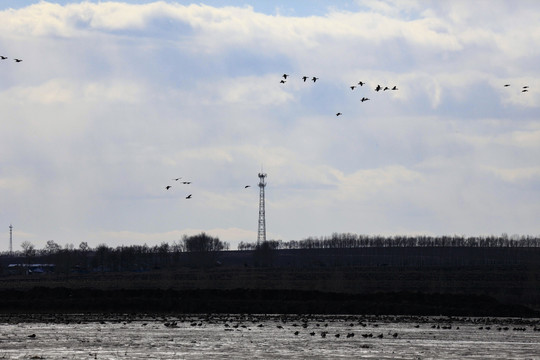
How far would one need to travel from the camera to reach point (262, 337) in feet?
171

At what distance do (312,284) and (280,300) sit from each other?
1857 inches

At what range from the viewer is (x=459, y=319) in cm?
7188

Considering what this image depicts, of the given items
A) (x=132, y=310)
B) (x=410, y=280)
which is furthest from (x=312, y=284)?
(x=132, y=310)

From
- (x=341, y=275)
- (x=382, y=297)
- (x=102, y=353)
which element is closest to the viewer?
(x=102, y=353)

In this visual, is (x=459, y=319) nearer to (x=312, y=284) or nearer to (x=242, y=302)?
(x=242, y=302)

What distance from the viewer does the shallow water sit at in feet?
144

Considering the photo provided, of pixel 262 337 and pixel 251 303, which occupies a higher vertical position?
pixel 251 303

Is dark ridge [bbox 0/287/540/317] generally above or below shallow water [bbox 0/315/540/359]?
above

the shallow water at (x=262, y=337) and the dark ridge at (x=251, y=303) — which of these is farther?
the dark ridge at (x=251, y=303)

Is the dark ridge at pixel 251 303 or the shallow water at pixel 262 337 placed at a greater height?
the dark ridge at pixel 251 303

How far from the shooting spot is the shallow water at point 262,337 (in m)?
44.0

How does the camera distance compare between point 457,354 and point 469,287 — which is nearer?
point 457,354

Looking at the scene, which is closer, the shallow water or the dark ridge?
the shallow water

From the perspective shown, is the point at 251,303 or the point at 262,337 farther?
the point at 251,303
